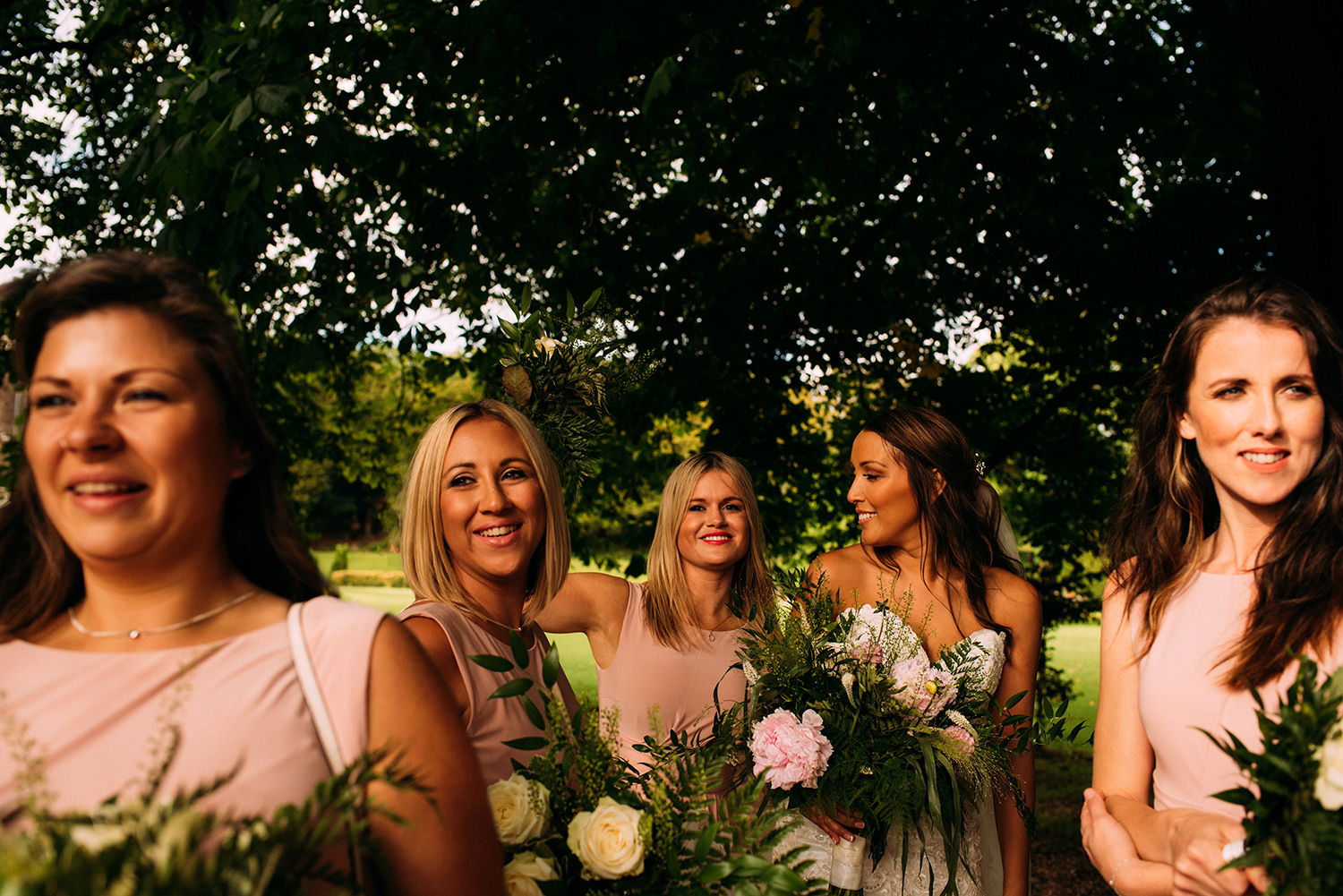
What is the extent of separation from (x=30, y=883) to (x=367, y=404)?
40.7ft

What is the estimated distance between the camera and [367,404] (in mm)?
12812

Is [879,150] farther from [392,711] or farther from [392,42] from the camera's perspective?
[392,711]

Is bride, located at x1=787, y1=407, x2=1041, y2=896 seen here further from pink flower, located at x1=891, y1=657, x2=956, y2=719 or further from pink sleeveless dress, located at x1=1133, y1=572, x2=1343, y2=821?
pink sleeveless dress, located at x1=1133, y1=572, x2=1343, y2=821

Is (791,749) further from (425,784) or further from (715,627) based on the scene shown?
(425,784)

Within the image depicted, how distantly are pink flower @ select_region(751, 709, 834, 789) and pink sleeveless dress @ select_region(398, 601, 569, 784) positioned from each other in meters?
0.73

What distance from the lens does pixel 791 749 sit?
2918 millimetres

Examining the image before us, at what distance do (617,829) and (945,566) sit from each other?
7.58ft

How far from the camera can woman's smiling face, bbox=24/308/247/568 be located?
4.85ft

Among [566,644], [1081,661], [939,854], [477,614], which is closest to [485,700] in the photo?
[477,614]

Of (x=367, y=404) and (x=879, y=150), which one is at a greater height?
(x=879, y=150)

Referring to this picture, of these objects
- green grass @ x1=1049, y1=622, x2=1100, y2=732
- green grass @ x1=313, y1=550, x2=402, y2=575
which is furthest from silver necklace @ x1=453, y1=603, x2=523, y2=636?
green grass @ x1=313, y1=550, x2=402, y2=575

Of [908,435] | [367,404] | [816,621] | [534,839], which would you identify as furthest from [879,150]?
[367,404]

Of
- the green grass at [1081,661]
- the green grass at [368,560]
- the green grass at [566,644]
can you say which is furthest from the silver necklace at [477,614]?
the green grass at [368,560]

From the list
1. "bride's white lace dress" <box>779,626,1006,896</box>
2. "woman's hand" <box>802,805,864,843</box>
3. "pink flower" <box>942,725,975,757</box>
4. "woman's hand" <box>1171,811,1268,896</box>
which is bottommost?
"bride's white lace dress" <box>779,626,1006,896</box>
